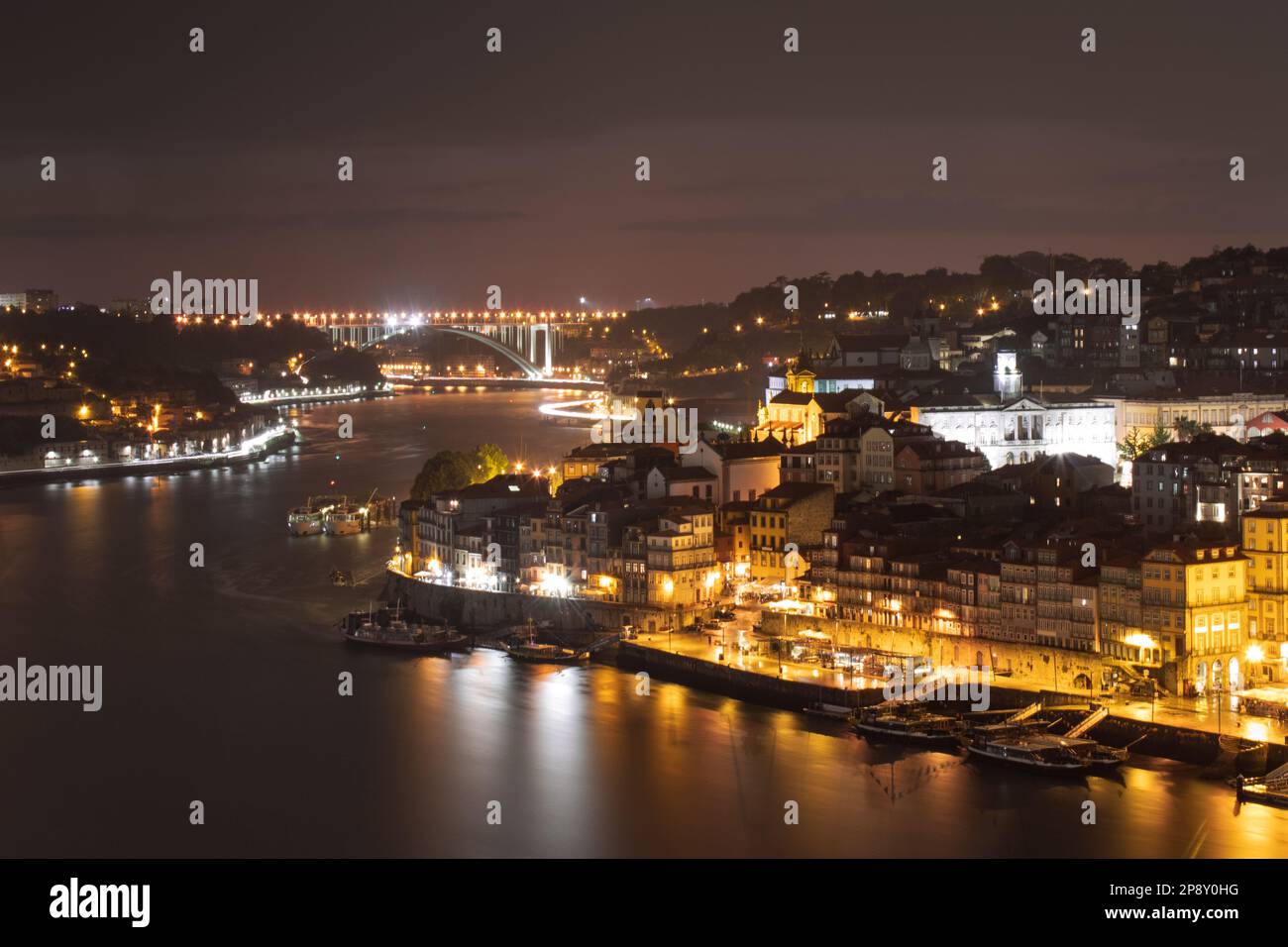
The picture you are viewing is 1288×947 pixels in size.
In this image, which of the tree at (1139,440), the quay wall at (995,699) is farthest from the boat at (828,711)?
the tree at (1139,440)

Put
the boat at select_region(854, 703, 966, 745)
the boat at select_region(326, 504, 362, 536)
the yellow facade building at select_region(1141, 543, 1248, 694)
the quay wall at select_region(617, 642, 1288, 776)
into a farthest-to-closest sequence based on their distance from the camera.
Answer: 1. the boat at select_region(326, 504, 362, 536)
2. the yellow facade building at select_region(1141, 543, 1248, 694)
3. the boat at select_region(854, 703, 966, 745)
4. the quay wall at select_region(617, 642, 1288, 776)

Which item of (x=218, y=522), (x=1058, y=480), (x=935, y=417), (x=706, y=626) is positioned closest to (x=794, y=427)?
(x=935, y=417)

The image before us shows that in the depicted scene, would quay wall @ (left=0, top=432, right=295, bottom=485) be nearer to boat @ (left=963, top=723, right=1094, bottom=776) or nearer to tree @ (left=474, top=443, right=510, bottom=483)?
tree @ (left=474, top=443, right=510, bottom=483)

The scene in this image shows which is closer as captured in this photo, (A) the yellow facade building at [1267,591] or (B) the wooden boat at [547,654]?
(A) the yellow facade building at [1267,591]

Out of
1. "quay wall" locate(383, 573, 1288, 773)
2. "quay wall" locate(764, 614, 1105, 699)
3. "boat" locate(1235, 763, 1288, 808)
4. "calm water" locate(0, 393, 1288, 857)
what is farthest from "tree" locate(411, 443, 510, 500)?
"boat" locate(1235, 763, 1288, 808)

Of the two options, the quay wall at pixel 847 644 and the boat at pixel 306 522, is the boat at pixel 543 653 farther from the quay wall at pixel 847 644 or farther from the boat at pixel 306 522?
the boat at pixel 306 522

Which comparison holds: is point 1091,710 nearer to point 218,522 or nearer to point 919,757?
point 919,757

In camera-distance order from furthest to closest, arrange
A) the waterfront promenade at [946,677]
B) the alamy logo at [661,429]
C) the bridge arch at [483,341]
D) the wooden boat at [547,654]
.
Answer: the bridge arch at [483,341], the alamy logo at [661,429], the wooden boat at [547,654], the waterfront promenade at [946,677]
